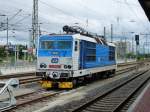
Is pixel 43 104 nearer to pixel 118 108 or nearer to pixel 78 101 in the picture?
pixel 78 101

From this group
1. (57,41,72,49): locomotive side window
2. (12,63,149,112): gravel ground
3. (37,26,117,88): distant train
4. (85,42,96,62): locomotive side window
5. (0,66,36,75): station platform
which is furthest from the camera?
(0,66,36,75): station platform

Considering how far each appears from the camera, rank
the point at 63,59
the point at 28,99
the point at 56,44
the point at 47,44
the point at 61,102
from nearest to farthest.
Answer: the point at 61,102 < the point at 28,99 < the point at 63,59 < the point at 56,44 < the point at 47,44

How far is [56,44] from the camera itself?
23469 millimetres

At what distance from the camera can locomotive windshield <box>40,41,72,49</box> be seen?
23094 mm

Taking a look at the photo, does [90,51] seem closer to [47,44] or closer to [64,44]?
[64,44]

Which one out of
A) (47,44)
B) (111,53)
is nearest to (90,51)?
(47,44)

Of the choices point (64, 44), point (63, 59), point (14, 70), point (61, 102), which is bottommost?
point (61, 102)

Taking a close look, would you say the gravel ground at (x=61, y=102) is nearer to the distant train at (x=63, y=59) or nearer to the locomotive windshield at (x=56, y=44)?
the distant train at (x=63, y=59)

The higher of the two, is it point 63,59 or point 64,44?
point 64,44

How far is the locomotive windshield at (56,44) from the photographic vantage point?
75.8 ft

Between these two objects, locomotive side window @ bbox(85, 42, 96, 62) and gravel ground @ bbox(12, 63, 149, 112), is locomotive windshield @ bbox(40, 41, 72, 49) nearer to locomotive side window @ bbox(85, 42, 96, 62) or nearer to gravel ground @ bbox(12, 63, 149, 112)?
locomotive side window @ bbox(85, 42, 96, 62)

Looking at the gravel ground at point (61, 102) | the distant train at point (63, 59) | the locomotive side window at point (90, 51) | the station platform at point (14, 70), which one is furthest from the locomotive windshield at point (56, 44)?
the station platform at point (14, 70)

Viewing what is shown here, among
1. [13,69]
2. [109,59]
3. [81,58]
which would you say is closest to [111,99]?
[81,58]

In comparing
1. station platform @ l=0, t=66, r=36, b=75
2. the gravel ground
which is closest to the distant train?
the gravel ground
